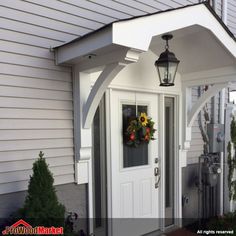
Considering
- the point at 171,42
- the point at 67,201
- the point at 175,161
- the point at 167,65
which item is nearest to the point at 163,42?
the point at 171,42

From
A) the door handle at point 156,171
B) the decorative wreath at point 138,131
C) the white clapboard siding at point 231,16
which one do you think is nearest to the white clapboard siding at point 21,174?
the decorative wreath at point 138,131

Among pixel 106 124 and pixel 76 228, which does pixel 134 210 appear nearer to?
pixel 76 228

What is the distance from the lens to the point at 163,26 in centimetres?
227

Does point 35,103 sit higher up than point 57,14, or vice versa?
point 57,14

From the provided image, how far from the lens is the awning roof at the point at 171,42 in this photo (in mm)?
1979

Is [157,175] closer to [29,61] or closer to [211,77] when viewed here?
[211,77]

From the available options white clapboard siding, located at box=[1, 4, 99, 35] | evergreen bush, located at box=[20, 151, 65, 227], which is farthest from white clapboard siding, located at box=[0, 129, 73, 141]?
white clapboard siding, located at box=[1, 4, 99, 35]

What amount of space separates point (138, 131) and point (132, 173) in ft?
1.74

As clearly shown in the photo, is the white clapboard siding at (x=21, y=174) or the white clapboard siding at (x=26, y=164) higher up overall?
the white clapboard siding at (x=26, y=164)

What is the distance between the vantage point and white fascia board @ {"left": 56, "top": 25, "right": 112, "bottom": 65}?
1976 millimetres

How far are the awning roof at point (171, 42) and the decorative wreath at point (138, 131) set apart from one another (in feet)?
2.90

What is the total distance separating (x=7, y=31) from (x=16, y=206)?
1.47 m

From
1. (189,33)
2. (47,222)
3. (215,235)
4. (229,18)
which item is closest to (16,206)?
(47,222)

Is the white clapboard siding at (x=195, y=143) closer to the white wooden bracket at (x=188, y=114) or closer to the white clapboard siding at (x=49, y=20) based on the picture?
the white wooden bracket at (x=188, y=114)
